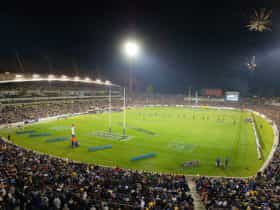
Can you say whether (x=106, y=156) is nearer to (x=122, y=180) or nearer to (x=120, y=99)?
(x=122, y=180)

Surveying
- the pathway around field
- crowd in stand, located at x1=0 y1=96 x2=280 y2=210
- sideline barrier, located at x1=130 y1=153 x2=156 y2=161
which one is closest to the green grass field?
sideline barrier, located at x1=130 y1=153 x2=156 y2=161

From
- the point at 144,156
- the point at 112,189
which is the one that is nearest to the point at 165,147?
the point at 144,156

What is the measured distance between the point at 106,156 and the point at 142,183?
48.2ft

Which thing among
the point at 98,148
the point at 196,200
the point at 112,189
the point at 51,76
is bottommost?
the point at 98,148

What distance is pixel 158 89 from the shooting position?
531 feet

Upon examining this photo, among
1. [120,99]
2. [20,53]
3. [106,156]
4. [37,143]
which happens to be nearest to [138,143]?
[106,156]

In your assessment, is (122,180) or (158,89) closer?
(122,180)

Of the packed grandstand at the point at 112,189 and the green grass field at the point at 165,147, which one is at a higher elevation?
the packed grandstand at the point at 112,189

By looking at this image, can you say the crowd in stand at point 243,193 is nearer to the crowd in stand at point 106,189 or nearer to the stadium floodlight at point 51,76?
the crowd in stand at point 106,189

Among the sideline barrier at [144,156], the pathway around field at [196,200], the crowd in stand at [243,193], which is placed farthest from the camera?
the sideline barrier at [144,156]

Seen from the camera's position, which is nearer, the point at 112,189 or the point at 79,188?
the point at 79,188

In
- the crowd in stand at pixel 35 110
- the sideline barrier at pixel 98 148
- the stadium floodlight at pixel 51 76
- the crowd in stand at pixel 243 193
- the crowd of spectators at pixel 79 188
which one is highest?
the stadium floodlight at pixel 51 76

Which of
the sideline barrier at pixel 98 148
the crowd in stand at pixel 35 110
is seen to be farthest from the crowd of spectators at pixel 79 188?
the crowd in stand at pixel 35 110

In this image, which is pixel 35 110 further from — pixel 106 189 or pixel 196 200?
pixel 196 200
